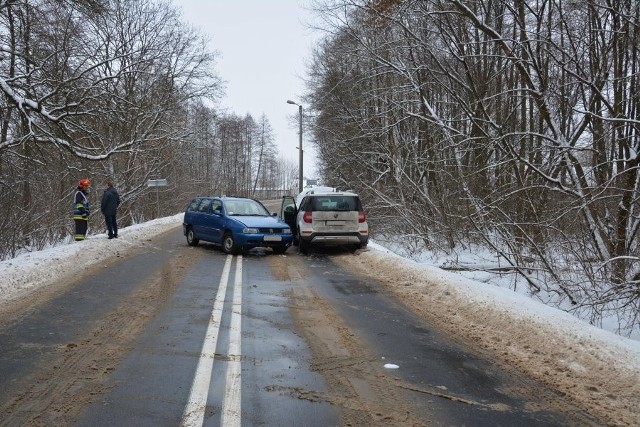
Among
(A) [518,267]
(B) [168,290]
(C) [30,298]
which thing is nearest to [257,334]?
(B) [168,290]

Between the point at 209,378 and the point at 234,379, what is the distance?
228 millimetres

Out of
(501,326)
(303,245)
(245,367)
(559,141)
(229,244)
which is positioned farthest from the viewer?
(303,245)

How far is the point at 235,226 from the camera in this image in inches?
604

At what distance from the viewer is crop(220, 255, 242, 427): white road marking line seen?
3951 millimetres

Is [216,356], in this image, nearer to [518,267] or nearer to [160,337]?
[160,337]

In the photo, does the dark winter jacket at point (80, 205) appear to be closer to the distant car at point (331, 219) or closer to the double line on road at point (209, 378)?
the distant car at point (331, 219)

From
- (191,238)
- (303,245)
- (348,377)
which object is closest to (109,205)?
(191,238)

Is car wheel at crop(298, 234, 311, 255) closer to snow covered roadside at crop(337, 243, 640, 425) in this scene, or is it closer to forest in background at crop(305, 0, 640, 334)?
forest in background at crop(305, 0, 640, 334)

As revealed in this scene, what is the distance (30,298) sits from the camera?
843 cm

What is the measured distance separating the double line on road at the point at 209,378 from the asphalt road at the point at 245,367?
0.02 meters

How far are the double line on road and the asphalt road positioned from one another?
2cm

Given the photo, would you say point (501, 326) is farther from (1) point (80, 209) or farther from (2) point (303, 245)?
(1) point (80, 209)

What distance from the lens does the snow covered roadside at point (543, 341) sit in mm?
4676

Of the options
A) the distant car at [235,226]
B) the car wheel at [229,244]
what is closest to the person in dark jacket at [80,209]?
the distant car at [235,226]
